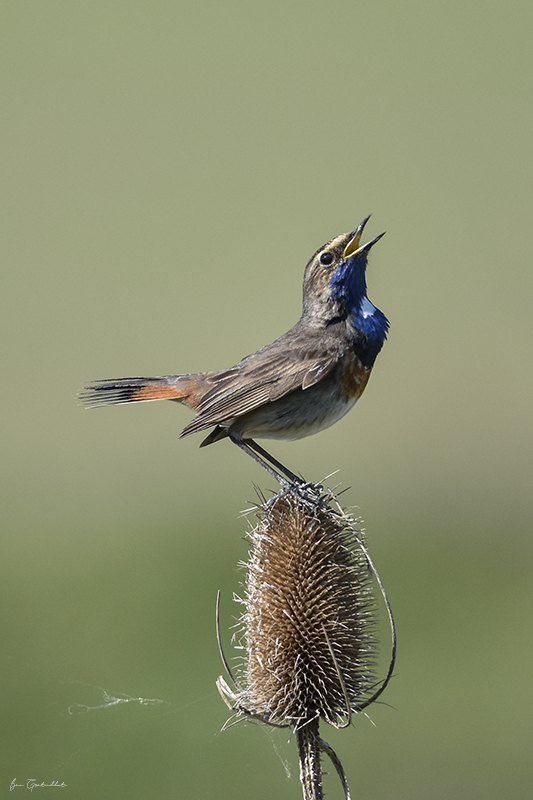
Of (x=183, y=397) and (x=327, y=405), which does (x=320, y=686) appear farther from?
(x=183, y=397)

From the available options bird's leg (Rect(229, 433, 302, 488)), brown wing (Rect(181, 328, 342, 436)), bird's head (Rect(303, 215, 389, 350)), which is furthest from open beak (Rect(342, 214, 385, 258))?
bird's leg (Rect(229, 433, 302, 488))

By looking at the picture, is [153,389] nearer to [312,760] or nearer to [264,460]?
[264,460]

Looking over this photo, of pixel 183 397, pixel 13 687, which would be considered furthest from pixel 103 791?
pixel 183 397

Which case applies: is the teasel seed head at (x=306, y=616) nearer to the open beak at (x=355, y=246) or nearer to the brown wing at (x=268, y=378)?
the brown wing at (x=268, y=378)

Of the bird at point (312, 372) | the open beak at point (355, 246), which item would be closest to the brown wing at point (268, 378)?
the bird at point (312, 372)

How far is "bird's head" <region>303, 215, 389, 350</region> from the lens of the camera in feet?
19.4

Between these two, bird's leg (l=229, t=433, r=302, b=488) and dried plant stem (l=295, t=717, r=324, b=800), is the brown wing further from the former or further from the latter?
dried plant stem (l=295, t=717, r=324, b=800)

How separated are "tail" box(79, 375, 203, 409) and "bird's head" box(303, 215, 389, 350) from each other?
0.96m

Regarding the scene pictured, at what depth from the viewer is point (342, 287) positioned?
6.02 m

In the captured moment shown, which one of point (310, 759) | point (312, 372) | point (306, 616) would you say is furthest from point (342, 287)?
point (310, 759)

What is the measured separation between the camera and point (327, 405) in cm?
597

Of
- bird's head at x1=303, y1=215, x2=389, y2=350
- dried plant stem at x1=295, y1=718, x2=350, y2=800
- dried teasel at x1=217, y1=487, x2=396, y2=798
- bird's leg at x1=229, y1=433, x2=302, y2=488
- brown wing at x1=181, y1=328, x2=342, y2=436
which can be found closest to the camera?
dried plant stem at x1=295, y1=718, x2=350, y2=800

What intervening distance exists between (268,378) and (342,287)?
77 cm

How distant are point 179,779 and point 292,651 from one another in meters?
6.80
